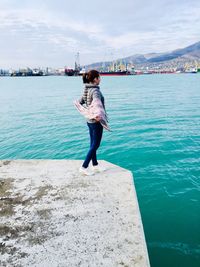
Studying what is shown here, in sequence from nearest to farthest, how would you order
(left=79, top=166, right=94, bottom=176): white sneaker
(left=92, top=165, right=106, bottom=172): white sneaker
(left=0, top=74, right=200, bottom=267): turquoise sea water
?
(left=0, top=74, right=200, bottom=267): turquoise sea water < (left=79, top=166, right=94, bottom=176): white sneaker < (left=92, top=165, right=106, bottom=172): white sneaker

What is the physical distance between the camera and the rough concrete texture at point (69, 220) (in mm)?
2400

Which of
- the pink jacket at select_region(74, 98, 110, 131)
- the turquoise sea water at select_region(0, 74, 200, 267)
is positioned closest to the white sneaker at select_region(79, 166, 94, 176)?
the pink jacket at select_region(74, 98, 110, 131)

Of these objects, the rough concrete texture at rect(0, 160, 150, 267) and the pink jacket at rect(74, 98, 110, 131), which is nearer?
the rough concrete texture at rect(0, 160, 150, 267)

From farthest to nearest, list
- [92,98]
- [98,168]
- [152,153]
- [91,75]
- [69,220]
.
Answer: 1. [152,153]
2. [98,168]
3. [92,98]
4. [91,75]
5. [69,220]

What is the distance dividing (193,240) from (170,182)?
2.27 m

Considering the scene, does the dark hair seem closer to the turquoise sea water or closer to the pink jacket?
the pink jacket

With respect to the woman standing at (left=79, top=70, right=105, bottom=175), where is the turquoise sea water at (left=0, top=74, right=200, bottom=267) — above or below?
below

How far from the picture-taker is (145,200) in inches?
209

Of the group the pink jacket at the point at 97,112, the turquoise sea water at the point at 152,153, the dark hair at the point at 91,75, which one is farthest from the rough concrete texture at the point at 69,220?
the dark hair at the point at 91,75

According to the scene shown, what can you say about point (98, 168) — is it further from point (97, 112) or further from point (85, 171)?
point (97, 112)

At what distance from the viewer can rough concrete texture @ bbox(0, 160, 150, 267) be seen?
→ 2400 millimetres

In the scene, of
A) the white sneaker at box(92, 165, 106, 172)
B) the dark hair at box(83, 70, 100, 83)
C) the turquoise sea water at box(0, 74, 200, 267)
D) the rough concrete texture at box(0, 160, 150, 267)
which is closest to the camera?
the rough concrete texture at box(0, 160, 150, 267)

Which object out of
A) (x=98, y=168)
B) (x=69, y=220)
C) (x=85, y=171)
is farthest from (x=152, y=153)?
(x=69, y=220)

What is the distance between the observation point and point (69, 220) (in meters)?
2.99
